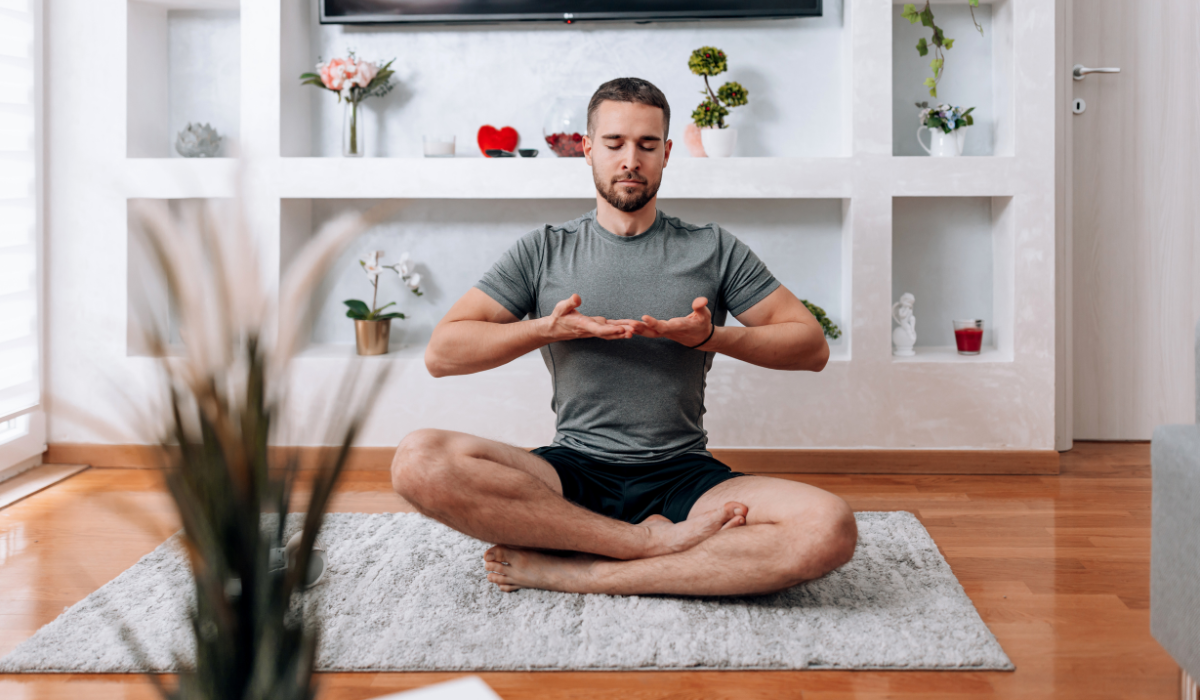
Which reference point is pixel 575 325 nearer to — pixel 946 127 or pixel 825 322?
pixel 825 322

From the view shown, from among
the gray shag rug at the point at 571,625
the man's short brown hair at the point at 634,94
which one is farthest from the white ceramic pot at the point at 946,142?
the gray shag rug at the point at 571,625

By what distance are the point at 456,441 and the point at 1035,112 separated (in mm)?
2145

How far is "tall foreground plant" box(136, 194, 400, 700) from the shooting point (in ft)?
1.44

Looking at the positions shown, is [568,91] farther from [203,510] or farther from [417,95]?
[203,510]

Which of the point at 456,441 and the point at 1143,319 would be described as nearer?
the point at 456,441

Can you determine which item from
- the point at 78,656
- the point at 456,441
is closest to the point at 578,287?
the point at 456,441

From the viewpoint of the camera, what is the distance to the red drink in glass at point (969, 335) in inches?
110

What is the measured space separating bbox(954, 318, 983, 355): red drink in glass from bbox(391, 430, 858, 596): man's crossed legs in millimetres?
1453

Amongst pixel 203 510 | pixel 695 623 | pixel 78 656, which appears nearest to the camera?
pixel 203 510

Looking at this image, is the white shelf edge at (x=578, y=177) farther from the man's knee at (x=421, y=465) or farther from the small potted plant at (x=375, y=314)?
the man's knee at (x=421, y=465)

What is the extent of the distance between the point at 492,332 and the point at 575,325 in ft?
0.72

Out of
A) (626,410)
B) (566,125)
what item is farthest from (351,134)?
(626,410)

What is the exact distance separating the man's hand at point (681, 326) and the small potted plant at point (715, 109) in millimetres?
1286

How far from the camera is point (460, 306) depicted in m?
1.86
